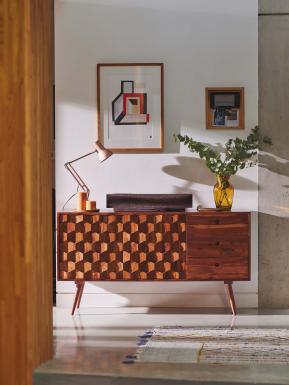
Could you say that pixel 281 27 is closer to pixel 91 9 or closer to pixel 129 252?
pixel 91 9

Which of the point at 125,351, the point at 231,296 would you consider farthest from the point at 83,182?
the point at 125,351

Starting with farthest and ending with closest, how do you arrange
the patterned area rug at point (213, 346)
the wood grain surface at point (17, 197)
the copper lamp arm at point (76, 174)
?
1. the copper lamp arm at point (76, 174)
2. the patterned area rug at point (213, 346)
3. the wood grain surface at point (17, 197)

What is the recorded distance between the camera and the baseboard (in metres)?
5.26

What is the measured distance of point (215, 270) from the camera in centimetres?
482

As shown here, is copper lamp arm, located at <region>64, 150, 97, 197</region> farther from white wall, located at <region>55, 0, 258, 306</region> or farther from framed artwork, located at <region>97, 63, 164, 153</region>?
framed artwork, located at <region>97, 63, 164, 153</region>

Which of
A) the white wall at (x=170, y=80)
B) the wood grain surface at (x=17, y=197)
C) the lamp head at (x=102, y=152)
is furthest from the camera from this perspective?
the white wall at (x=170, y=80)

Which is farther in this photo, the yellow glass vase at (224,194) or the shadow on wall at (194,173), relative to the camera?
the shadow on wall at (194,173)

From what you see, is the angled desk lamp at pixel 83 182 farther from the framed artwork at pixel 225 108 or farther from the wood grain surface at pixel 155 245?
the framed artwork at pixel 225 108

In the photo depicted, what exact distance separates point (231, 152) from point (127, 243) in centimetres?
108

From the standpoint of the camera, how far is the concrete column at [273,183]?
5.24m

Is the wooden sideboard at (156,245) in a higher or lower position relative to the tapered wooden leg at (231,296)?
higher

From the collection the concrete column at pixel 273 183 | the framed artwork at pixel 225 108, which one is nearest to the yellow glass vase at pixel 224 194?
the concrete column at pixel 273 183

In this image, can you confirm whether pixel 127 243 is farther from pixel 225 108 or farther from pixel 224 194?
pixel 225 108

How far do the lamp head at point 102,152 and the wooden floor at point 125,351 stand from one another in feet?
3.78
